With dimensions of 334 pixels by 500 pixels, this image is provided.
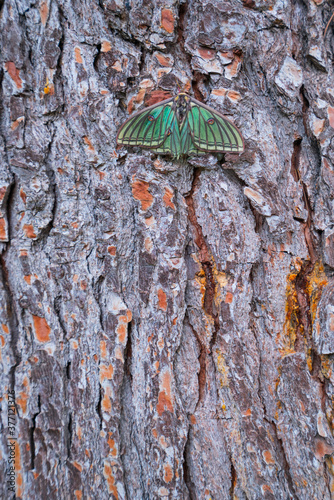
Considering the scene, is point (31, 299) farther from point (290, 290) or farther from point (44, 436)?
point (290, 290)

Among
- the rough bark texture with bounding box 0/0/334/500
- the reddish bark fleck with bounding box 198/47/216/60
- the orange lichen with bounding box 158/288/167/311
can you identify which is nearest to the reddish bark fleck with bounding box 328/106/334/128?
the rough bark texture with bounding box 0/0/334/500

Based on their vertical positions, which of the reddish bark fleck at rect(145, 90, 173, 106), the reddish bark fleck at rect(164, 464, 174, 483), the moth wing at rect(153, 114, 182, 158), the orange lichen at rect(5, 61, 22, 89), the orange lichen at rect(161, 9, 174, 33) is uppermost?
the orange lichen at rect(161, 9, 174, 33)

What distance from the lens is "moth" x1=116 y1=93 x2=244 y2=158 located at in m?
1.04

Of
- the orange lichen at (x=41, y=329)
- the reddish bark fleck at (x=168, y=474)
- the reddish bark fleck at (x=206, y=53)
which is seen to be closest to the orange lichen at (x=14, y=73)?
the reddish bark fleck at (x=206, y=53)

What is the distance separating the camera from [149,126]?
1.06 meters

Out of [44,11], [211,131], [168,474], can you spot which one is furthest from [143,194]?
[168,474]

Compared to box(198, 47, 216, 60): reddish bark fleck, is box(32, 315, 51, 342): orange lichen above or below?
below

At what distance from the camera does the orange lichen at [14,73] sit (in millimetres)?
1074

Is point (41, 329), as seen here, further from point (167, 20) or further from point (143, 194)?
point (167, 20)

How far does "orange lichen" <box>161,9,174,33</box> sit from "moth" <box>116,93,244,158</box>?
243 millimetres

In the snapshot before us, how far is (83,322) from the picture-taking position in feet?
3.59

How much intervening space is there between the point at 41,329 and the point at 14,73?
36.0 inches

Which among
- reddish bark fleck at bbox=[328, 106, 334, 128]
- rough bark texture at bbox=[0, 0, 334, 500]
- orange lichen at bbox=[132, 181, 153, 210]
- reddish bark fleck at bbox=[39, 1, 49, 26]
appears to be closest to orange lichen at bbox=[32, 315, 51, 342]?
rough bark texture at bbox=[0, 0, 334, 500]

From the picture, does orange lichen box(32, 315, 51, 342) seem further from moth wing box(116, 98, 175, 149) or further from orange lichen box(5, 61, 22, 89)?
orange lichen box(5, 61, 22, 89)
